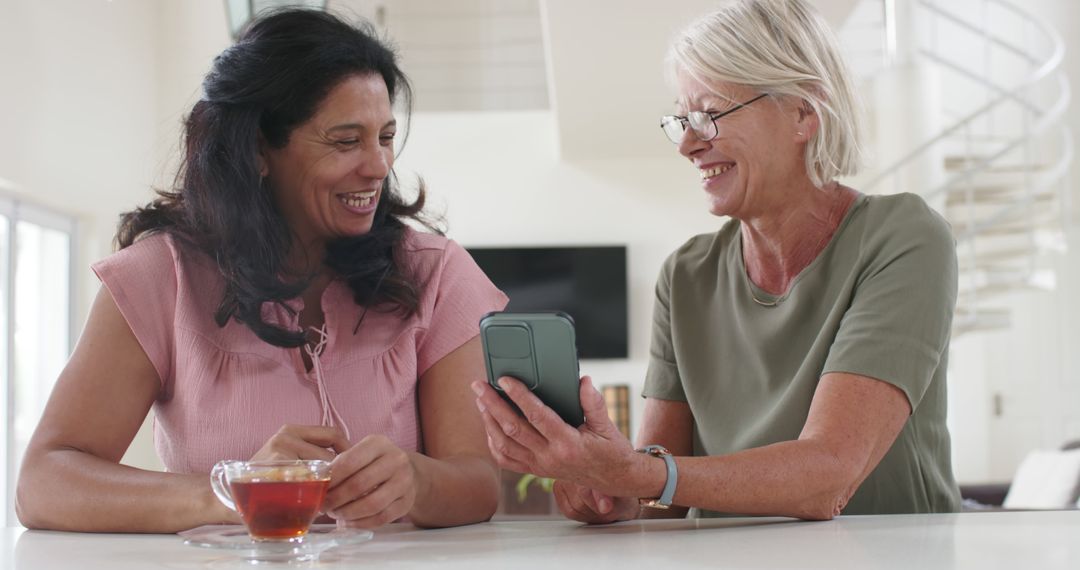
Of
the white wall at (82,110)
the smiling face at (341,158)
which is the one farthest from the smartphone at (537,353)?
the white wall at (82,110)

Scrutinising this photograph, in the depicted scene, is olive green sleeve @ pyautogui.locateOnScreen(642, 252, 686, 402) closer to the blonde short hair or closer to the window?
the blonde short hair

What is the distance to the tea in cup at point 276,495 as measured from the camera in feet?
3.60

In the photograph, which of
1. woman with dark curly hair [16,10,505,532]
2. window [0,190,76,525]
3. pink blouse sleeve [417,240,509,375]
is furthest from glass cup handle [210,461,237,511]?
window [0,190,76,525]

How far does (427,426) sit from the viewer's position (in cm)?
163

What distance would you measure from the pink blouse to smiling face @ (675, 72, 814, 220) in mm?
458

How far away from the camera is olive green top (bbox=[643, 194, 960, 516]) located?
1482 mm

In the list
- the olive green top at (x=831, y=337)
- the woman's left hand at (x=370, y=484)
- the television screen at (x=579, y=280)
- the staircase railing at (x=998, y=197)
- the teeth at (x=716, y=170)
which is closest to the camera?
the woman's left hand at (x=370, y=484)

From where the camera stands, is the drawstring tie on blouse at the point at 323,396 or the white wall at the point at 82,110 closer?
the drawstring tie on blouse at the point at 323,396

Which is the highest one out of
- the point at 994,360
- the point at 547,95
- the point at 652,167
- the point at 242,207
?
the point at 547,95

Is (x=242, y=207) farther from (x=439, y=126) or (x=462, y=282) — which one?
(x=439, y=126)

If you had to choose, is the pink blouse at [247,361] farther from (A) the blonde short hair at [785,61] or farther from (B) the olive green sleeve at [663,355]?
(A) the blonde short hair at [785,61]

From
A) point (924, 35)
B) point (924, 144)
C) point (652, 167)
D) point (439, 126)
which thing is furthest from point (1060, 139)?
point (439, 126)

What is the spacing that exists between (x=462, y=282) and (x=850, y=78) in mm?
711

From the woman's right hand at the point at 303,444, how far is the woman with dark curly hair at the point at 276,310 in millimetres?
28
